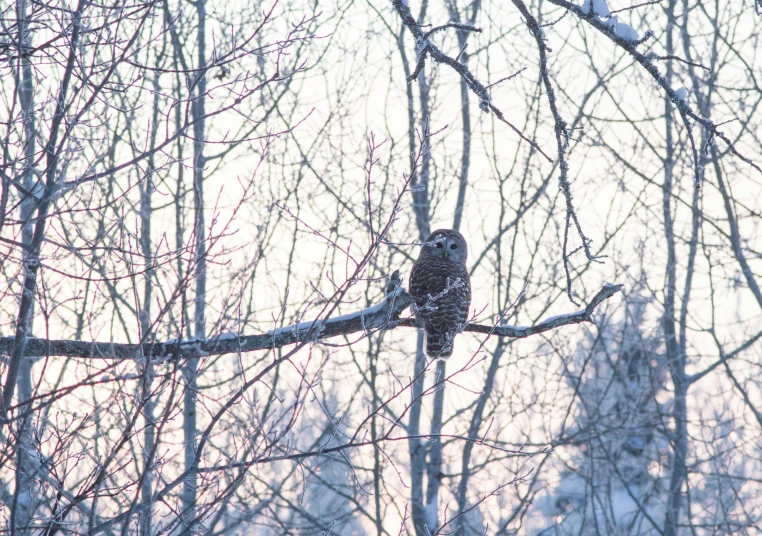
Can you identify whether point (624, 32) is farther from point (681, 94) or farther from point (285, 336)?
point (285, 336)

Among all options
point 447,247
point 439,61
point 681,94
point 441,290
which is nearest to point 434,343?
point 441,290

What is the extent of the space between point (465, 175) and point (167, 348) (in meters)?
6.67

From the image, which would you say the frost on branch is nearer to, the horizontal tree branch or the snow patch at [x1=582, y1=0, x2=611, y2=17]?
the snow patch at [x1=582, y1=0, x2=611, y2=17]

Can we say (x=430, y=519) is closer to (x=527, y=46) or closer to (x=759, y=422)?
(x=759, y=422)

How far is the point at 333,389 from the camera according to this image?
1077 cm

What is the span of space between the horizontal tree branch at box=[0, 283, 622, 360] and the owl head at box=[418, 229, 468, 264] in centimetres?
269

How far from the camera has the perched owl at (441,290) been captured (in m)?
6.02

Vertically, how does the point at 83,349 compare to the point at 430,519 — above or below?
below

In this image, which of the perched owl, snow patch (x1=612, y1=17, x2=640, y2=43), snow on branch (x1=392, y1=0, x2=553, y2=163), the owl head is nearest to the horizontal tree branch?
snow on branch (x1=392, y1=0, x2=553, y2=163)

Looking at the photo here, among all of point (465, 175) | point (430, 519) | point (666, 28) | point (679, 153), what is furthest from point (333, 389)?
point (666, 28)

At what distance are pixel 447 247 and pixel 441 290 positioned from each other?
1.10 m

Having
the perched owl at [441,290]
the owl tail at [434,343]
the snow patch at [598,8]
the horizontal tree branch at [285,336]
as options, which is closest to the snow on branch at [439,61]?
the snow patch at [598,8]

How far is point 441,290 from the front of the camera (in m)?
6.05

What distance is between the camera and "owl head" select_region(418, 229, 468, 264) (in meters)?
7.07
